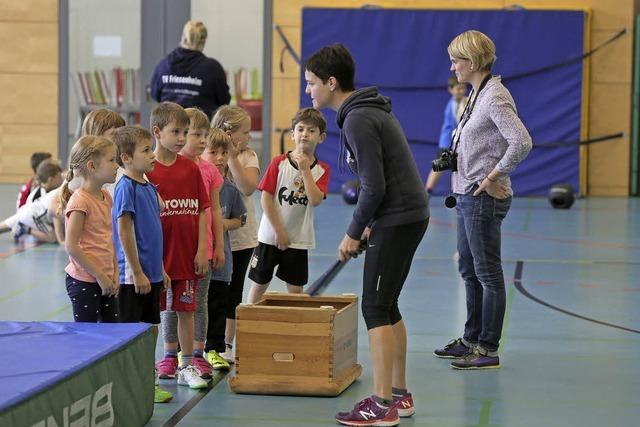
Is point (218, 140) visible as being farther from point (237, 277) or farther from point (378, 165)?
point (378, 165)

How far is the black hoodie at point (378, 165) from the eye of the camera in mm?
4059

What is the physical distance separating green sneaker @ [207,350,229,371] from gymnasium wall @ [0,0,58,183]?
10.3 metres

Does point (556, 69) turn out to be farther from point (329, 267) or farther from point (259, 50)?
point (329, 267)

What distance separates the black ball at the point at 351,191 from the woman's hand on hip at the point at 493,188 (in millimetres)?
7440

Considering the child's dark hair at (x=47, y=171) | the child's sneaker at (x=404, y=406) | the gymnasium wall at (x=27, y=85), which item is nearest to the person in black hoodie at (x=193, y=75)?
the child's dark hair at (x=47, y=171)

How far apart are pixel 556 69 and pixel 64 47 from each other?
6.42m

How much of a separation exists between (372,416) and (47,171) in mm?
6008

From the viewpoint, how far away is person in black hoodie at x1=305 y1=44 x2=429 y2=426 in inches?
162

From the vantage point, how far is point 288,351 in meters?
4.68

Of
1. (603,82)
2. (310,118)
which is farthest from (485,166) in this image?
(603,82)

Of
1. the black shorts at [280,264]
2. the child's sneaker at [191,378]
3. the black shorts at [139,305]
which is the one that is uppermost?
the black shorts at [280,264]

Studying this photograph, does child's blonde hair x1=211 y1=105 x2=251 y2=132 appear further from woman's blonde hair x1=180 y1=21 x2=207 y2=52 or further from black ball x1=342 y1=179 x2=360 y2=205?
black ball x1=342 y1=179 x2=360 y2=205

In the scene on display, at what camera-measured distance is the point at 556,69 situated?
13.7 metres

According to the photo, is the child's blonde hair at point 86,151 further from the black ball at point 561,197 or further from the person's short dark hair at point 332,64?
the black ball at point 561,197
